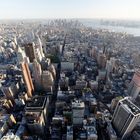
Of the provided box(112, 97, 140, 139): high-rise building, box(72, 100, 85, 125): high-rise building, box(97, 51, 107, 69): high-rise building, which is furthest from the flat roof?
box(97, 51, 107, 69): high-rise building

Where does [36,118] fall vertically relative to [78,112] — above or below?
below

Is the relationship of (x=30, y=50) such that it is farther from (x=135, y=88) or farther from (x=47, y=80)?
(x=135, y=88)

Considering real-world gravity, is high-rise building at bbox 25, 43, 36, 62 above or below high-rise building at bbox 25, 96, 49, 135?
above

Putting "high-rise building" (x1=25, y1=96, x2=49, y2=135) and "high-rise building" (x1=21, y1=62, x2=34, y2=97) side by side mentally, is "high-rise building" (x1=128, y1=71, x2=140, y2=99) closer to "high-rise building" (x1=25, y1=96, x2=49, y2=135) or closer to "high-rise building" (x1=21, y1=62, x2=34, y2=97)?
"high-rise building" (x1=25, y1=96, x2=49, y2=135)

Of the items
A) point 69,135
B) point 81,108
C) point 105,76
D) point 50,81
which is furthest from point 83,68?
point 69,135

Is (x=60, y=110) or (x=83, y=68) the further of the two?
(x=83, y=68)

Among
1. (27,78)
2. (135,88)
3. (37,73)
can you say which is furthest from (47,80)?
(135,88)

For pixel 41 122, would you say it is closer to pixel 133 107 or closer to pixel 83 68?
pixel 133 107

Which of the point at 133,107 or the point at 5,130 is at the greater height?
the point at 133,107
